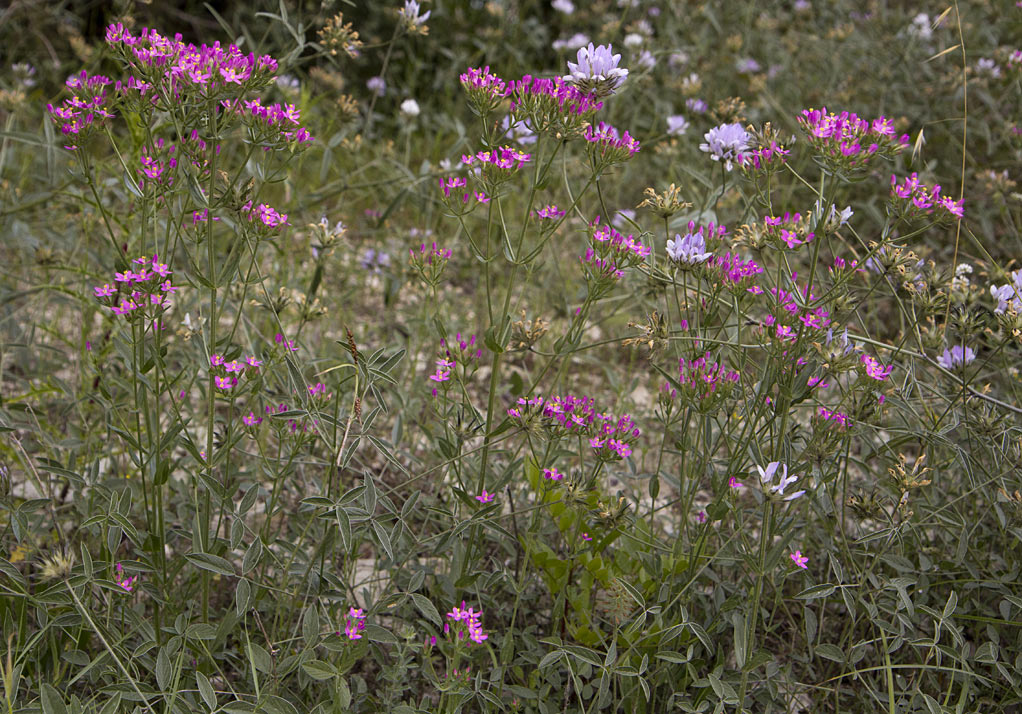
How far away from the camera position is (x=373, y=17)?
5.98 meters

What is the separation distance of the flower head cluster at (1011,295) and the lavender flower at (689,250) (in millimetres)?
637

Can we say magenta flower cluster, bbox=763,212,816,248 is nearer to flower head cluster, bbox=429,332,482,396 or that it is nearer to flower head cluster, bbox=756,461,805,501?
flower head cluster, bbox=756,461,805,501

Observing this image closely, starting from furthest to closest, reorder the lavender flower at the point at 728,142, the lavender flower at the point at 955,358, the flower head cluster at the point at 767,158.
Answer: the lavender flower at the point at 955,358 → the lavender flower at the point at 728,142 → the flower head cluster at the point at 767,158

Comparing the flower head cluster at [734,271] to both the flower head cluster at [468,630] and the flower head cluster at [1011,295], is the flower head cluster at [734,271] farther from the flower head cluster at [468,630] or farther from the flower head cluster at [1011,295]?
the flower head cluster at [468,630]

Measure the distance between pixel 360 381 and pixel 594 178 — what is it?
625 mm

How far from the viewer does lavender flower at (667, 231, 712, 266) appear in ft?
5.76

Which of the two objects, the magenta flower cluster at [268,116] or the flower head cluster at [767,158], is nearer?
the magenta flower cluster at [268,116]

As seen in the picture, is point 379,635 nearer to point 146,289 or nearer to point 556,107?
point 146,289

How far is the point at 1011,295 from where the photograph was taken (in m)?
2.04

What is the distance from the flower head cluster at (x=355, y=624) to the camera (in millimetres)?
1523

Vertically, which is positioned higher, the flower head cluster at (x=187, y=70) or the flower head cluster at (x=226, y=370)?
the flower head cluster at (x=187, y=70)

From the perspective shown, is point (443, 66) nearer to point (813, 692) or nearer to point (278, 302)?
point (278, 302)

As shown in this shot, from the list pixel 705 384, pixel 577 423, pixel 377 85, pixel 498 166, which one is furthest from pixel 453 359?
pixel 377 85

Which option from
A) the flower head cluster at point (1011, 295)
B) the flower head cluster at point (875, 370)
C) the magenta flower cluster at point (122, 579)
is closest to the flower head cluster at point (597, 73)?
the flower head cluster at point (875, 370)
